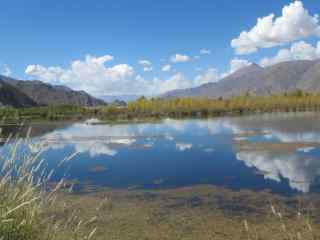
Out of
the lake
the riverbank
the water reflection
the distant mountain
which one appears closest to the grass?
the lake

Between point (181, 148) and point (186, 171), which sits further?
point (181, 148)

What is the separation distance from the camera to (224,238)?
938cm

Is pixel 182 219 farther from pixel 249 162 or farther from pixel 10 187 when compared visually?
pixel 249 162

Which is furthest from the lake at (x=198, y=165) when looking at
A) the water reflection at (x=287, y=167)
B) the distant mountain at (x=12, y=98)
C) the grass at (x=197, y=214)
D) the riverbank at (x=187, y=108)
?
the distant mountain at (x=12, y=98)

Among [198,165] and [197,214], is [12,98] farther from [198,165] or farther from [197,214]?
[197,214]

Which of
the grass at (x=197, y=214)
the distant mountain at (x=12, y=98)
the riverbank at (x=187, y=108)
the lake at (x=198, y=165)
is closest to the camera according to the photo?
the grass at (x=197, y=214)

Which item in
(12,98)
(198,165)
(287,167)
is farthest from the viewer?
(12,98)

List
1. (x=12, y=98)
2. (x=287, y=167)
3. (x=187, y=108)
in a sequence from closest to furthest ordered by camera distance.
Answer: (x=287, y=167) < (x=187, y=108) < (x=12, y=98)

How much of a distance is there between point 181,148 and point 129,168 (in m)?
8.32

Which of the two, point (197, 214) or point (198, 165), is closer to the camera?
point (197, 214)

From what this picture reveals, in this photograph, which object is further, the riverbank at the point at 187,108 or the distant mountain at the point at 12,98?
the distant mountain at the point at 12,98

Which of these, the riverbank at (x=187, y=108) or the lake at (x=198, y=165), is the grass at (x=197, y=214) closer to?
the lake at (x=198, y=165)

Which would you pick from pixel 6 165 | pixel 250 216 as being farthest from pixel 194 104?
pixel 6 165

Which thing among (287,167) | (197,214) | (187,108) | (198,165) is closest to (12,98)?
(187,108)
